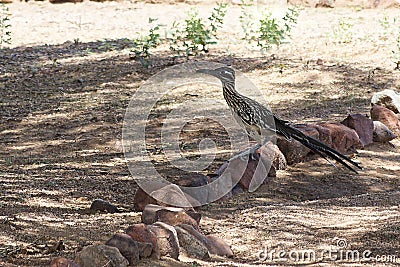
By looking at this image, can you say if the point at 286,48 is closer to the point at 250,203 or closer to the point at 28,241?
the point at 250,203

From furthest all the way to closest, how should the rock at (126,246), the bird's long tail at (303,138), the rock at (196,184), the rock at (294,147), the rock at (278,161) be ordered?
the rock at (294,147)
the rock at (278,161)
the bird's long tail at (303,138)
the rock at (196,184)
the rock at (126,246)

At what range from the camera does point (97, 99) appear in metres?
8.51

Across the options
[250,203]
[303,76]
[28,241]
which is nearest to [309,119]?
[303,76]

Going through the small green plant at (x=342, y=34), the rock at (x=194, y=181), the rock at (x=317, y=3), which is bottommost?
the rock at (x=194, y=181)

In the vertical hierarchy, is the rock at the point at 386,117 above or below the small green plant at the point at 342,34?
below

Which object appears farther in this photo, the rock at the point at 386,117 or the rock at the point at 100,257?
the rock at the point at 386,117

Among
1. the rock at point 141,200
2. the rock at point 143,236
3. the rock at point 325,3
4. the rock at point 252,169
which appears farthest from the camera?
the rock at point 325,3

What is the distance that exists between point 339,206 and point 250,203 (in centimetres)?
62

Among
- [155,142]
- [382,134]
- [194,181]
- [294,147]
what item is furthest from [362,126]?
[194,181]

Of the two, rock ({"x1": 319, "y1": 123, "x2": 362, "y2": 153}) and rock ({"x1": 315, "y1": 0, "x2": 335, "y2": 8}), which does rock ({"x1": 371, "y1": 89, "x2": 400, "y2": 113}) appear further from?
rock ({"x1": 315, "y1": 0, "x2": 335, "y2": 8})

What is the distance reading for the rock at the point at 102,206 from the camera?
16.3ft

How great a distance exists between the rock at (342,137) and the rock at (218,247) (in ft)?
7.97

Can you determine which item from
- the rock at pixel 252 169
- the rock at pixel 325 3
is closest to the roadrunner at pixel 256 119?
the rock at pixel 252 169

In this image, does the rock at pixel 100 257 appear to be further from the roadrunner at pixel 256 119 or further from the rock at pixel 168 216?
the roadrunner at pixel 256 119
